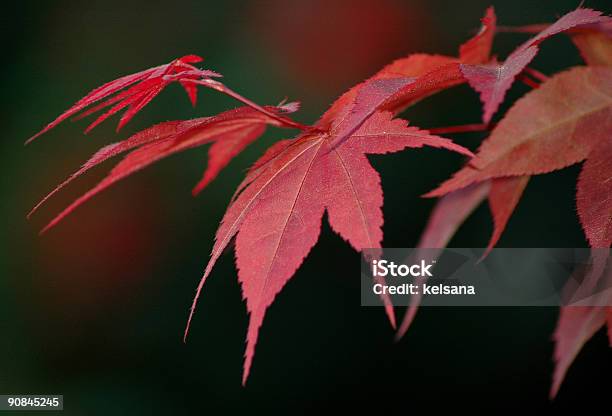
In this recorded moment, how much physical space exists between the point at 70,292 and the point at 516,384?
1.14 metres

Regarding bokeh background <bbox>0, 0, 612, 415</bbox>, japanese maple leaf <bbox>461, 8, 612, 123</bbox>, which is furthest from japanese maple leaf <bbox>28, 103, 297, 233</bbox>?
bokeh background <bbox>0, 0, 612, 415</bbox>

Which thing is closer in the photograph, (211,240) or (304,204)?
(304,204)

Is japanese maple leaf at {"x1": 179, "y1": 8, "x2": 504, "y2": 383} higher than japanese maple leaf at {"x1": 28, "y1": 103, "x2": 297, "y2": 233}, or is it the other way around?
japanese maple leaf at {"x1": 28, "y1": 103, "x2": 297, "y2": 233}

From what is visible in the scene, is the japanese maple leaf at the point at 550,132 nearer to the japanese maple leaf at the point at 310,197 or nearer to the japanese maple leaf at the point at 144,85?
the japanese maple leaf at the point at 310,197

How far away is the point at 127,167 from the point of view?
0.32m

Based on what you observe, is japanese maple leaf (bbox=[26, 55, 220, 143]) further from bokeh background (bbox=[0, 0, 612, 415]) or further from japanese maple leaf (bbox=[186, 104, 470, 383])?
bokeh background (bbox=[0, 0, 612, 415])

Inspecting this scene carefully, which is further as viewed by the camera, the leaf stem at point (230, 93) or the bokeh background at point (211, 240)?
the bokeh background at point (211, 240)

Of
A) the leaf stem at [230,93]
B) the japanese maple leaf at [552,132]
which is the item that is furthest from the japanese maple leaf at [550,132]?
the leaf stem at [230,93]

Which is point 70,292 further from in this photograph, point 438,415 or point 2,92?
point 438,415

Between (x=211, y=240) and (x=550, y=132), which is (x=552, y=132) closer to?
(x=550, y=132)

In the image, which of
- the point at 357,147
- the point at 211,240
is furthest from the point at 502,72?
the point at 211,240

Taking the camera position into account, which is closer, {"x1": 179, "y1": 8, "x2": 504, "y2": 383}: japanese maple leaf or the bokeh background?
{"x1": 179, "y1": 8, "x2": 504, "y2": 383}: japanese maple leaf

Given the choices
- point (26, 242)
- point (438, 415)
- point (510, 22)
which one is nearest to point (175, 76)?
point (438, 415)

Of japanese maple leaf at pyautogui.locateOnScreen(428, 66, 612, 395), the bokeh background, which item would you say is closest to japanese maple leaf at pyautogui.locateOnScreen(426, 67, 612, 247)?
Answer: japanese maple leaf at pyautogui.locateOnScreen(428, 66, 612, 395)
